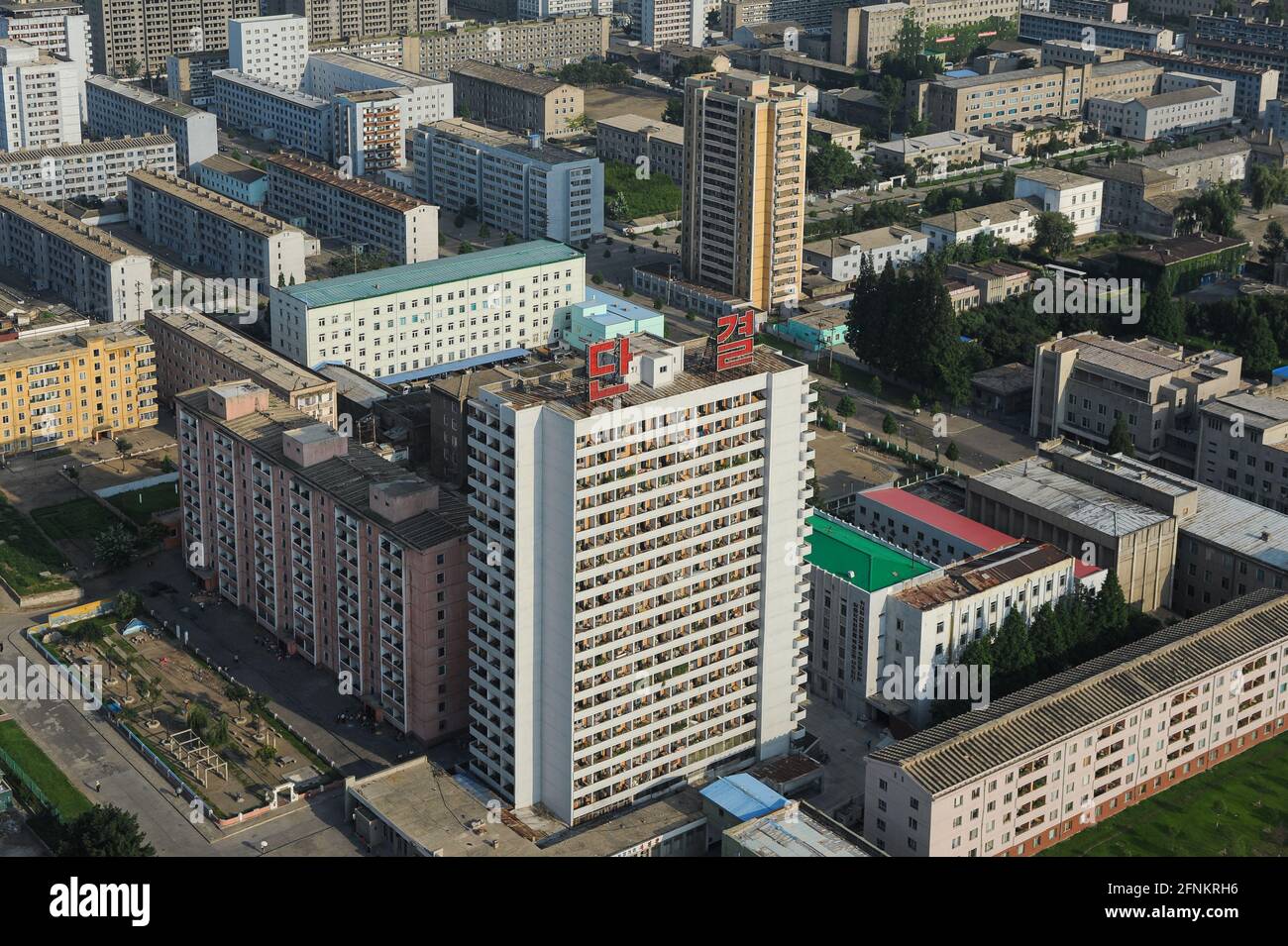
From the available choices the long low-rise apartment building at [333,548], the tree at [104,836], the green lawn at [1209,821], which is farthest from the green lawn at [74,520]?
the green lawn at [1209,821]

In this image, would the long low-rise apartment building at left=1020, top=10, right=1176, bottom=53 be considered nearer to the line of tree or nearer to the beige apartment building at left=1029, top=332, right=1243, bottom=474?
the beige apartment building at left=1029, top=332, right=1243, bottom=474

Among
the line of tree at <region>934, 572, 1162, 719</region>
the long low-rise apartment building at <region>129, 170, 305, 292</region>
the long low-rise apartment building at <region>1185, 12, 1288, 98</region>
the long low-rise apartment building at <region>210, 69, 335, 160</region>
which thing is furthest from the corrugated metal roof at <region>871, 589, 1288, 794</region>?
the long low-rise apartment building at <region>1185, 12, 1288, 98</region>

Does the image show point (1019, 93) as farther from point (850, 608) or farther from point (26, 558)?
point (26, 558)

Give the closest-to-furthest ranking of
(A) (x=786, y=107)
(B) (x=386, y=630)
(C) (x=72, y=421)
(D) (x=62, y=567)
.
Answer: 1. (B) (x=386, y=630)
2. (D) (x=62, y=567)
3. (C) (x=72, y=421)
4. (A) (x=786, y=107)

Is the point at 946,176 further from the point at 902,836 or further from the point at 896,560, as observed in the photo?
the point at 902,836

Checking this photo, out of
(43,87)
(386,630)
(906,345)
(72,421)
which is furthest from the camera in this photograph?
(43,87)

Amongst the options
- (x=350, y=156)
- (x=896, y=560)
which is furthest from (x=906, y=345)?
(x=350, y=156)

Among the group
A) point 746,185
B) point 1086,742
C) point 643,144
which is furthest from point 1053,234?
point 1086,742
